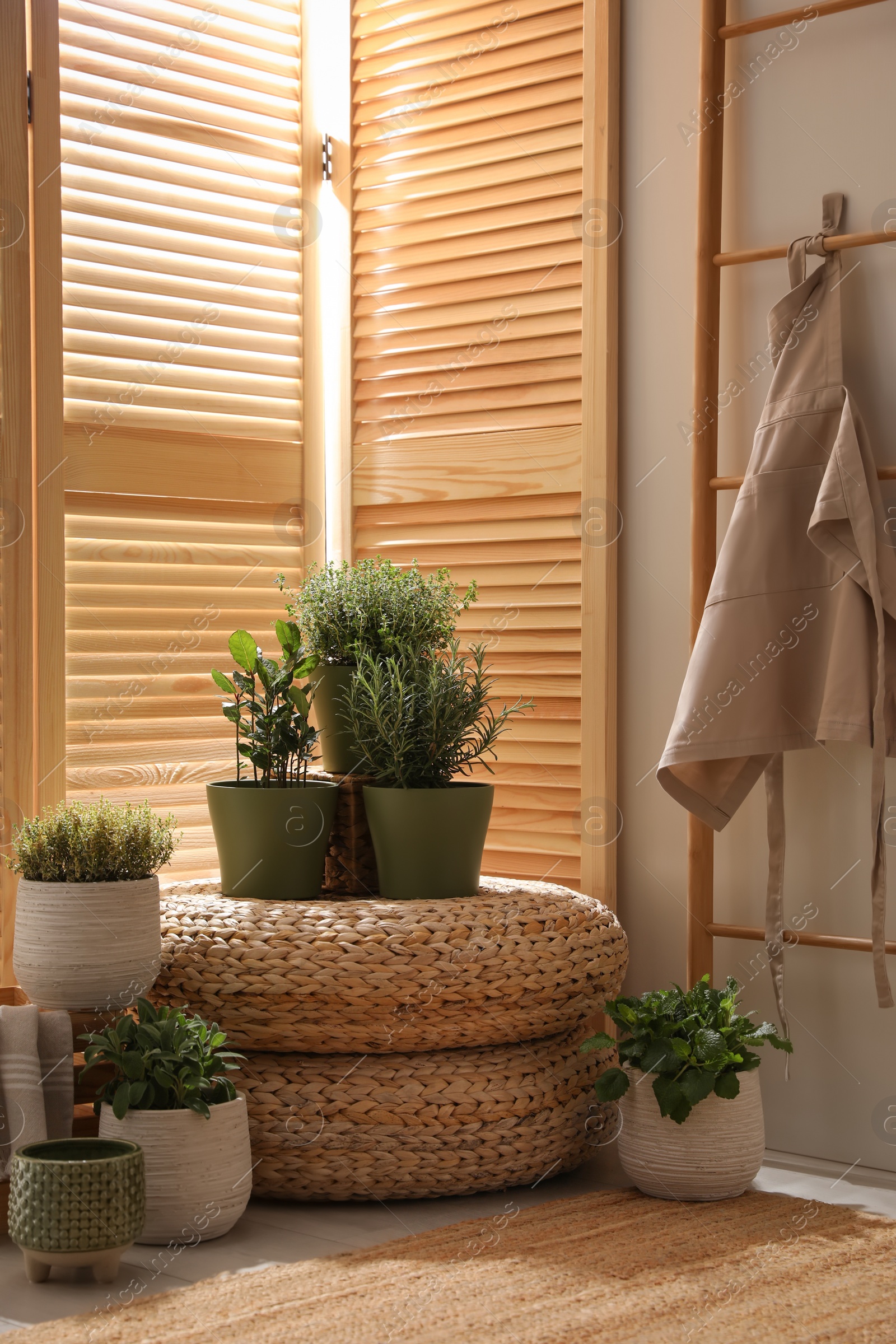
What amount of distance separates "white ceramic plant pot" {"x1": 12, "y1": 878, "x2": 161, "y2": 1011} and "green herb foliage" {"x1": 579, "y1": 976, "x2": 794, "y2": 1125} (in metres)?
0.61

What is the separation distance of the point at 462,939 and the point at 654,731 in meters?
0.56

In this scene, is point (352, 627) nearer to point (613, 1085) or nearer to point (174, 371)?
point (174, 371)

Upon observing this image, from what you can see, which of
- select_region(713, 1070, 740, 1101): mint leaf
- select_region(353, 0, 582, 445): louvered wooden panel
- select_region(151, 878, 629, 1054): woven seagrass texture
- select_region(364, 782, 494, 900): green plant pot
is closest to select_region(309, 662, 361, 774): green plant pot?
select_region(364, 782, 494, 900): green plant pot

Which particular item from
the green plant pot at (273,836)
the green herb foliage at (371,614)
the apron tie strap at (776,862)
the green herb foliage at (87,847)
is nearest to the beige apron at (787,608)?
the apron tie strap at (776,862)

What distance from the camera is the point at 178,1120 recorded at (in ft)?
5.23

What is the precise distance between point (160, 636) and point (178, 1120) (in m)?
0.89

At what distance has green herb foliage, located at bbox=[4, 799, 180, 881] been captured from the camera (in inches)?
68.2

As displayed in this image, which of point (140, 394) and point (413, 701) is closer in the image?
point (413, 701)

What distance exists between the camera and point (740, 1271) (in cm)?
150

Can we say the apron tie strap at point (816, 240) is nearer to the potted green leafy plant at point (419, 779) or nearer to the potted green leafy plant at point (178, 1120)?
the potted green leafy plant at point (419, 779)

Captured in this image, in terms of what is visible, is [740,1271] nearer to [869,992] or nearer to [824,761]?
[869,992]

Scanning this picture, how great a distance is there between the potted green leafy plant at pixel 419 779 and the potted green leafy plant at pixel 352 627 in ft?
0.18

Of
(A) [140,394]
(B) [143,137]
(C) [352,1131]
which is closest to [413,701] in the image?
(C) [352,1131]

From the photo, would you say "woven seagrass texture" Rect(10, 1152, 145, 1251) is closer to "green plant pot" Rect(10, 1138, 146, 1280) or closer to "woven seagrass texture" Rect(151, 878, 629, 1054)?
"green plant pot" Rect(10, 1138, 146, 1280)
